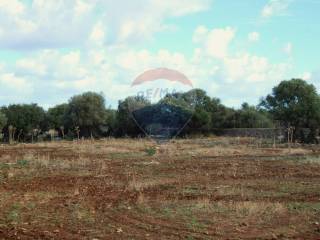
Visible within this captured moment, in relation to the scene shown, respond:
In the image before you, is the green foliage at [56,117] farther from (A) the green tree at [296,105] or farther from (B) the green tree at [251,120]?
(A) the green tree at [296,105]

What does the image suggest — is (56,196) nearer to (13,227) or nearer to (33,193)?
(33,193)

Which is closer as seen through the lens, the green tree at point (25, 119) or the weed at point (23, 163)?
the weed at point (23, 163)

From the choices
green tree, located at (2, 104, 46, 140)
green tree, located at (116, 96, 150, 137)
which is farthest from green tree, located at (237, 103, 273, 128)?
green tree, located at (2, 104, 46, 140)

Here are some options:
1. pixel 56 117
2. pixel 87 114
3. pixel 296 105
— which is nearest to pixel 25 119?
pixel 56 117

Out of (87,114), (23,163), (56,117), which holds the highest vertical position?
(87,114)

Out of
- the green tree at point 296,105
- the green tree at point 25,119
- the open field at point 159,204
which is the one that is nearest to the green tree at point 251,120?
the green tree at point 296,105

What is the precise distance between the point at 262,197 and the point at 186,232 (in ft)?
13.3

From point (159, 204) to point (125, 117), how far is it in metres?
46.2

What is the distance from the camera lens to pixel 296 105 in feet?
148

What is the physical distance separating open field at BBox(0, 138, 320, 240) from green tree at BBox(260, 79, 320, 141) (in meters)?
27.7

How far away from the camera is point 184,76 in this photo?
32594mm

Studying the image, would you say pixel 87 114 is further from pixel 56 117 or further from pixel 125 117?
pixel 56 117

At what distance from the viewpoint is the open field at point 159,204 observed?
7.74m

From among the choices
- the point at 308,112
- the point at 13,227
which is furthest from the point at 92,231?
the point at 308,112
